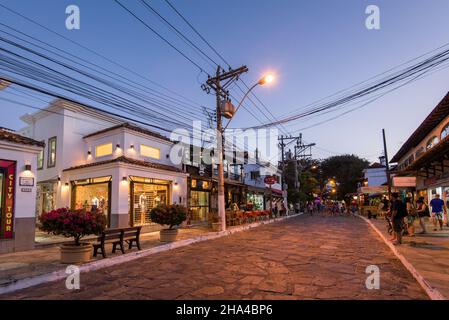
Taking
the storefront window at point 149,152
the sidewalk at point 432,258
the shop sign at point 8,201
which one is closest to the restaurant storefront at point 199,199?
the storefront window at point 149,152

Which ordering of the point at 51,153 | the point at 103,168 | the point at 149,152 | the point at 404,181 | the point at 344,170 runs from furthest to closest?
the point at 344,170 → the point at 149,152 → the point at 51,153 → the point at 404,181 → the point at 103,168

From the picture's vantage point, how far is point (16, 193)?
10961mm

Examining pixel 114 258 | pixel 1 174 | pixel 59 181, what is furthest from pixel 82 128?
pixel 114 258

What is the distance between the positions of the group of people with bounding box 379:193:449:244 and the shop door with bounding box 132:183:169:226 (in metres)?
12.6

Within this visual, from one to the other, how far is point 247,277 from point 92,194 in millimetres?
14091

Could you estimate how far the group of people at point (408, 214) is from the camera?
1093cm

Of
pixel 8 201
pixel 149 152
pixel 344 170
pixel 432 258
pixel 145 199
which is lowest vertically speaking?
pixel 432 258

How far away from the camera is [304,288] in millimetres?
5770

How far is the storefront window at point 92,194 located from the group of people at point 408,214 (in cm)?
1359

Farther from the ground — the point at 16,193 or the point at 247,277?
the point at 16,193

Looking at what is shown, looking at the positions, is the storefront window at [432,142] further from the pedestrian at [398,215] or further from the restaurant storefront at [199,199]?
the restaurant storefront at [199,199]

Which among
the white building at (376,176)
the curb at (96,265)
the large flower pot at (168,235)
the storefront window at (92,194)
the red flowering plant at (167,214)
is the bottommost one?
the curb at (96,265)

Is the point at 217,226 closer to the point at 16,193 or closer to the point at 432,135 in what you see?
Answer: the point at 16,193

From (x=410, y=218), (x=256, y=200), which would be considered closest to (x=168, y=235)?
(x=410, y=218)
